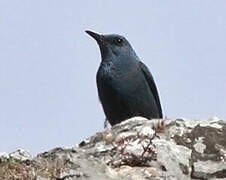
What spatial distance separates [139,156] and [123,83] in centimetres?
522

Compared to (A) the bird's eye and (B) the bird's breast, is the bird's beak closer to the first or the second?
(A) the bird's eye

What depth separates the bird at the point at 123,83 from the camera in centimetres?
1123

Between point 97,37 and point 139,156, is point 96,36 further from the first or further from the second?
point 139,156

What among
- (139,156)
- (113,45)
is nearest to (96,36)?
(113,45)

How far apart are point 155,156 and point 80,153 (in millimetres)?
681

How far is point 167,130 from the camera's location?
7.00 meters

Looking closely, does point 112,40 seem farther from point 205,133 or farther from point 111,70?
point 205,133

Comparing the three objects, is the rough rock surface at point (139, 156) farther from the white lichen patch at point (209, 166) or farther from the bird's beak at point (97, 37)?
the bird's beak at point (97, 37)

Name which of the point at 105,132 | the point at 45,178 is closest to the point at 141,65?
the point at 105,132

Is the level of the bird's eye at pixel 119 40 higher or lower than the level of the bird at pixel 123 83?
higher

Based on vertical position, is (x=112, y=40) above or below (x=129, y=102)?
above

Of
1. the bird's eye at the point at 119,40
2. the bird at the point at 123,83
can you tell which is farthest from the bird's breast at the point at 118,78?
the bird's eye at the point at 119,40

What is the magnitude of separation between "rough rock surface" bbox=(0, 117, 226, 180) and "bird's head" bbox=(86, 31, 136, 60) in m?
4.44

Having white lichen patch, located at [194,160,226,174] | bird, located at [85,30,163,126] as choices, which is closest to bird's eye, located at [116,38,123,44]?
bird, located at [85,30,163,126]
